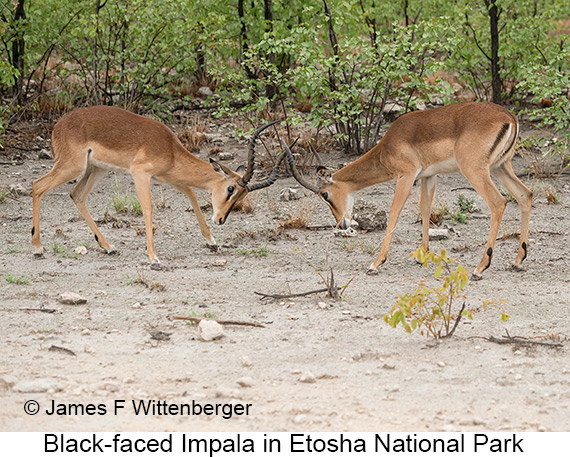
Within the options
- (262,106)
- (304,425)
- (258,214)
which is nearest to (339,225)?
(258,214)

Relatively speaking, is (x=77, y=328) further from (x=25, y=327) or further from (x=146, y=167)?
(x=146, y=167)

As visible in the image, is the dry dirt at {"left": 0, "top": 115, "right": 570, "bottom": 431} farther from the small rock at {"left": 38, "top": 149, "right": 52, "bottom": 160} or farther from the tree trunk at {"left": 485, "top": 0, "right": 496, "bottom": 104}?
the tree trunk at {"left": 485, "top": 0, "right": 496, "bottom": 104}

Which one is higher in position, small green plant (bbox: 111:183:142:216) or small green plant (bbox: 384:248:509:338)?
small green plant (bbox: 111:183:142:216)

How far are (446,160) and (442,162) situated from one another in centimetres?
5

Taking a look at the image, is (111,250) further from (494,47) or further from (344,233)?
(494,47)

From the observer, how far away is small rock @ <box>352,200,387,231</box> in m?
10.1

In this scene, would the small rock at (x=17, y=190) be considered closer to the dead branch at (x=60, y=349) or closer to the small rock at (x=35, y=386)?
the dead branch at (x=60, y=349)

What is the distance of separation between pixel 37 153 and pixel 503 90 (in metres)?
8.00

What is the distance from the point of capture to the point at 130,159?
9.22 m

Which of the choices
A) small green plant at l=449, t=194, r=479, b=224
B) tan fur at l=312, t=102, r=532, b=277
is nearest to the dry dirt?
small green plant at l=449, t=194, r=479, b=224

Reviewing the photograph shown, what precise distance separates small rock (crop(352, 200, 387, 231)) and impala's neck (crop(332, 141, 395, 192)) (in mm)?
717

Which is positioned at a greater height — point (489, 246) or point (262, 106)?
point (262, 106)

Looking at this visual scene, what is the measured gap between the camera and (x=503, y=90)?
15070mm

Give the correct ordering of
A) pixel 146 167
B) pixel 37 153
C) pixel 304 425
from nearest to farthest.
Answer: pixel 304 425 < pixel 146 167 < pixel 37 153
